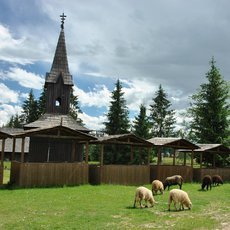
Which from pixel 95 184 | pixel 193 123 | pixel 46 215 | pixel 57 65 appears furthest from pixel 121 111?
pixel 46 215

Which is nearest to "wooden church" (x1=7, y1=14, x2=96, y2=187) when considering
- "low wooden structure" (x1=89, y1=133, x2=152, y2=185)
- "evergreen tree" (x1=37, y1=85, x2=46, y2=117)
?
"low wooden structure" (x1=89, y1=133, x2=152, y2=185)

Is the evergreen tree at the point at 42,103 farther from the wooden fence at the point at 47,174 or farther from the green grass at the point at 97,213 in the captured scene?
the green grass at the point at 97,213

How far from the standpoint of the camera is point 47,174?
23.5 metres

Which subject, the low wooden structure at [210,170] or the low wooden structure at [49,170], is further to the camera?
the low wooden structure at [210,170]

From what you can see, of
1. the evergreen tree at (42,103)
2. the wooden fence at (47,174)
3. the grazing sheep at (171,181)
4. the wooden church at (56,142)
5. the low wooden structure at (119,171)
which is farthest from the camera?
the evergreen tree at (42,103)

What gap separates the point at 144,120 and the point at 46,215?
3617 cm

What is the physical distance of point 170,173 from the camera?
29422 millimetres

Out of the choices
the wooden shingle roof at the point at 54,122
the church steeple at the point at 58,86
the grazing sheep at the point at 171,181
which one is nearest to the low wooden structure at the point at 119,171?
the grazing sheep at the point at 171,181

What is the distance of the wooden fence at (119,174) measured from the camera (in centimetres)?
2605

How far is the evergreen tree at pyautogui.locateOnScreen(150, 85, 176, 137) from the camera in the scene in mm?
60125

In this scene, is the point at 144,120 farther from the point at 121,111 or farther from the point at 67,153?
the point at 67,153

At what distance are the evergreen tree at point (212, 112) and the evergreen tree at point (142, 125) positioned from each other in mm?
8218

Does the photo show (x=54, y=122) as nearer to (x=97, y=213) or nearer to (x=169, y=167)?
(x=169, y=167)

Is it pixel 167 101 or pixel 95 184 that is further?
pixel 167 101
